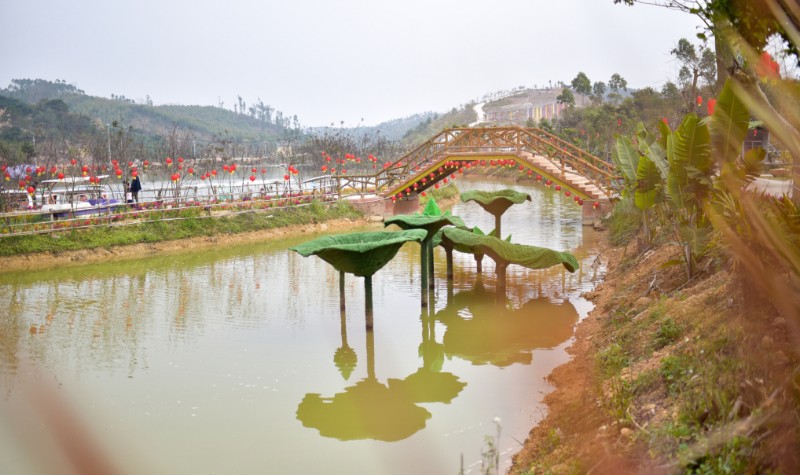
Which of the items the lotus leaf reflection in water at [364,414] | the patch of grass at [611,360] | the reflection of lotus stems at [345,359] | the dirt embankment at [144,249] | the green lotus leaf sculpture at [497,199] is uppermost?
the green lotus leaf sculpture at [497,199]

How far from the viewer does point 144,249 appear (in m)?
19.8

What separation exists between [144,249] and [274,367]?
36.6 ft

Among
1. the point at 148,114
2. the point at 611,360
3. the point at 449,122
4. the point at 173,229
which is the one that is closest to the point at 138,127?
the point at 148,114

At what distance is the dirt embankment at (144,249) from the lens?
1772 cm

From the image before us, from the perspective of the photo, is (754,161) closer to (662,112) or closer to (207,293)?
(207,293)

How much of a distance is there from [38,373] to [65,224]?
10258 mm

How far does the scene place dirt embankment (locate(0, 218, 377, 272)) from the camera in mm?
17719

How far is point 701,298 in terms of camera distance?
833cm

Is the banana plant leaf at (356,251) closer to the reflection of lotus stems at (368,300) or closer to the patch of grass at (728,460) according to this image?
the reflection of lotus stems at (368,300)

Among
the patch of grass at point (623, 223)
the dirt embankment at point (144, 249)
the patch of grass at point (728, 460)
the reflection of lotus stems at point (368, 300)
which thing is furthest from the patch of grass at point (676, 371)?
the dirt embankment at point (144, 249)

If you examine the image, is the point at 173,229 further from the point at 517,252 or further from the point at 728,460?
the point at 728,460

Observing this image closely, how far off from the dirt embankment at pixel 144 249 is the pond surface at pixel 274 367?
98 cm

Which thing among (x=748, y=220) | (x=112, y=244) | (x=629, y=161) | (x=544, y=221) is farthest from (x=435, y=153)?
(x=748, y=220)

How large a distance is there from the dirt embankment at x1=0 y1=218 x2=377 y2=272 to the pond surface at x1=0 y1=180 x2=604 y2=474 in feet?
3.21
